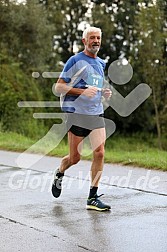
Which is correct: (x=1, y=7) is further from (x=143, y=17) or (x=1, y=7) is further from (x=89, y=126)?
(x=89, y=126)

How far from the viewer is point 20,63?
30094 mm

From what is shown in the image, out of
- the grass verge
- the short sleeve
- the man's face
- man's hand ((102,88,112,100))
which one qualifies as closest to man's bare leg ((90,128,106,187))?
man's hand ((102,88,112,100))

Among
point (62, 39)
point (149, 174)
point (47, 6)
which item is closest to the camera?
point (149, 174)

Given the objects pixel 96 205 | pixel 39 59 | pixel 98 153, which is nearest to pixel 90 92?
pixel 98 153

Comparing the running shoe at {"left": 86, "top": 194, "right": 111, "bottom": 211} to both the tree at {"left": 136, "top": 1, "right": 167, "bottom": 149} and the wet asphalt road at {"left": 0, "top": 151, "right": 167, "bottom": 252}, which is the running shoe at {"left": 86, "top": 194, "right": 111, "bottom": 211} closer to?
the wet asphalt road at {"left": 0, "top": 151, "right": 167, "bottom": 252}

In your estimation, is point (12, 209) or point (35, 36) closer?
point (12, 209)

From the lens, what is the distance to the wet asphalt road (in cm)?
520

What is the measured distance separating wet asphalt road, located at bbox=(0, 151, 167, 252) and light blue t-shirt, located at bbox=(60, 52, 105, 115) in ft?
3.84

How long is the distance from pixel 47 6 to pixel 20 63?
10371 mm

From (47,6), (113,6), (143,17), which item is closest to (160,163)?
(143,17)

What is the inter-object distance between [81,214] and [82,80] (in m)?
1.53

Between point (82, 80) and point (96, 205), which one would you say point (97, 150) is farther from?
point (82, 80)

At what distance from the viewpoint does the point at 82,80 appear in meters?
6.94

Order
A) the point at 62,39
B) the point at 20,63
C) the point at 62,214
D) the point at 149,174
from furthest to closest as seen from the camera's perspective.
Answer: the point at 62,39 < the point at 20,63 < the point at 149,174 < the point at 62,214
